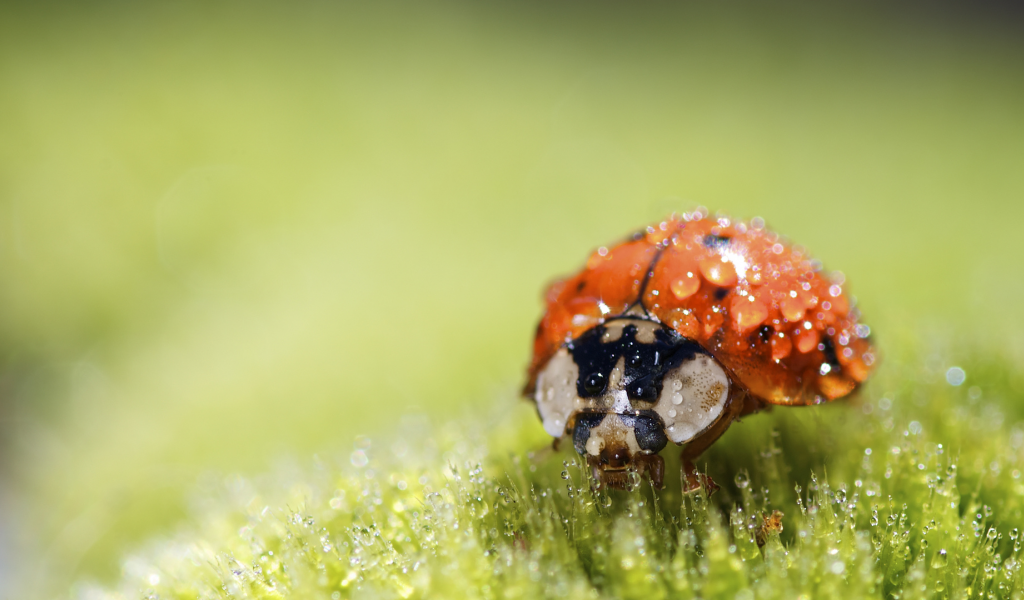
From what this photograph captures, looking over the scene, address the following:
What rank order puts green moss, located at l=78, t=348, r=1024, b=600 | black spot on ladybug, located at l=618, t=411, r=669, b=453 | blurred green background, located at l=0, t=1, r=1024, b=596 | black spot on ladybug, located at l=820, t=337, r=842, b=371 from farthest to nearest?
blurred green background, located at l=0, t=1, r=1024, b=596, black spot on ladybug, located at l=820, t=337, r=842, b=371, black spot on ladybug, located at l=618, t=411, r=669, b=453, green moss, located at l=78, t=348, r=1024, b=600

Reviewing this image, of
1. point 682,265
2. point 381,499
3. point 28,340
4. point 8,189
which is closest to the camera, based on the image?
point 682,265

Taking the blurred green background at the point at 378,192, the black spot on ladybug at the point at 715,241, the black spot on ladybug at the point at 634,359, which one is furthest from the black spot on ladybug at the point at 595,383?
the blurred green background at the point at 378,192

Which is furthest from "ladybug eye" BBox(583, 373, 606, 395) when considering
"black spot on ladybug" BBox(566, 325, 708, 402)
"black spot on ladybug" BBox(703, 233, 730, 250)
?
"black spot on ladybug" BBox(703, 233, 730, 250)

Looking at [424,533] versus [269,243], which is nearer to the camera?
[424,533]

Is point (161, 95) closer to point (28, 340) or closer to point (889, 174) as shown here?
point (28, 340)

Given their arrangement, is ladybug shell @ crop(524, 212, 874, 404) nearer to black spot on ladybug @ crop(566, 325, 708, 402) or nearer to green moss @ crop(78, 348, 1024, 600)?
black spot on ladybug @ crop(566, 325, 708, 402)

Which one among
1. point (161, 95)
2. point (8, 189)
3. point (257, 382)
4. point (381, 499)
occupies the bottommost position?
point (381, 499)

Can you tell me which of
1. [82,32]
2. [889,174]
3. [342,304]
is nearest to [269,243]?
[342,304]
